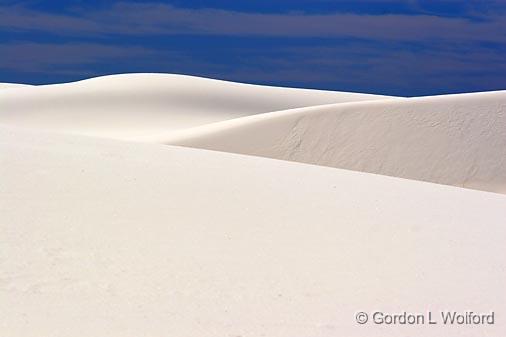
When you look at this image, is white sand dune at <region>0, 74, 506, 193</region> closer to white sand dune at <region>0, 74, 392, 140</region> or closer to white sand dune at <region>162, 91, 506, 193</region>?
white sand dune at <region>162, 91, 506, 193</region>

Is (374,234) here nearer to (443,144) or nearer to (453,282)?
(453,282)

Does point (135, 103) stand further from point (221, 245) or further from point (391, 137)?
point (221, 245)

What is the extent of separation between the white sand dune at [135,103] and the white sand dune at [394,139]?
44.3ft

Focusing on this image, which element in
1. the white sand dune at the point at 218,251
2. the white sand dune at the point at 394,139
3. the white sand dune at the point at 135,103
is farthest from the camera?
the white sand dune at the point at 135,103

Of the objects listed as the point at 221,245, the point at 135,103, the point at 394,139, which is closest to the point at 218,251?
the point at 221,245

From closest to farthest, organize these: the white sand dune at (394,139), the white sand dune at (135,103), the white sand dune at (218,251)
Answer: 1. the white sand dune at (218,251)
2. the white sand dune at (394,139)
3. the white sand dune at (135,103)

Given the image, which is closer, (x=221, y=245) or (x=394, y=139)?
(x=221, y=245)

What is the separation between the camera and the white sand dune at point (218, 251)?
3.68m

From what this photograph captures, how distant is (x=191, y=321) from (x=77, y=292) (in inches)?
22.1

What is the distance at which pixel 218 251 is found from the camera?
15.4ft

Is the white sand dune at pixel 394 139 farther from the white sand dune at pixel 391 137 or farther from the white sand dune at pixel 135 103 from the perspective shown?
the white sand dune at pixel 135 103

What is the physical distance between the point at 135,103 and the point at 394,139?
795 inches

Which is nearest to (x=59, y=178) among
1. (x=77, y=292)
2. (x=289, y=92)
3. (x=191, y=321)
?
(x=77, y=292)

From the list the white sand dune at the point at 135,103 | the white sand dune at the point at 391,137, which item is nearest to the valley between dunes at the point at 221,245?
the white sand dune at the point at 391,137
